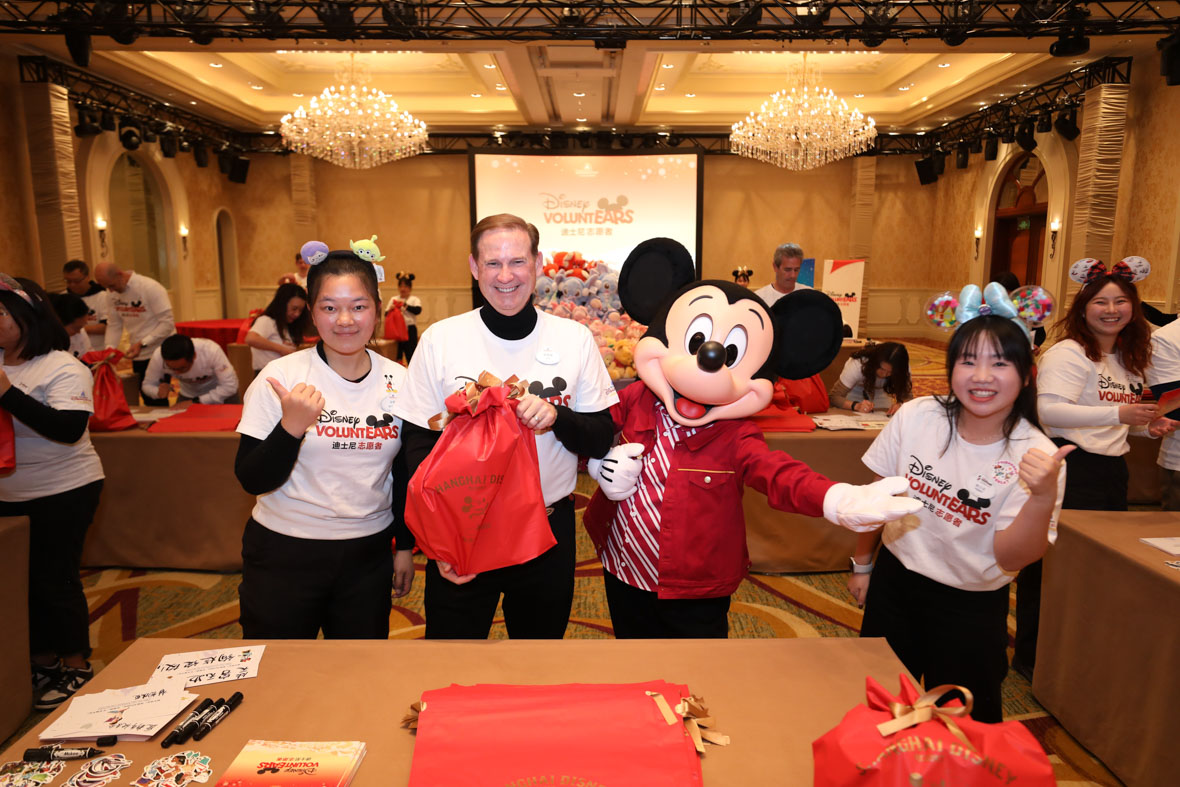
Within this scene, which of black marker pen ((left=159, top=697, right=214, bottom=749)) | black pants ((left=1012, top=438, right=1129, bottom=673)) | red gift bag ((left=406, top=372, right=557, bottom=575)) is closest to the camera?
black marker pen ((left=159, top=697, right=214, bottom=749))

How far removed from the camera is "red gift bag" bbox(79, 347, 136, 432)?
11.5 feet

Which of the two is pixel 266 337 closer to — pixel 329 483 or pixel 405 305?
pixel 329 483

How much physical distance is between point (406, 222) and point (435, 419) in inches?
511

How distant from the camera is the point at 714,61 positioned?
10289 millimetres

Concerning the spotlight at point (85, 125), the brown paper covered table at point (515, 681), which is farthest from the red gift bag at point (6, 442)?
the spotlight at point (85, 125)

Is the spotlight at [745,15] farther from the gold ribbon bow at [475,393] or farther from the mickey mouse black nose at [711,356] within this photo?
the gold ribbon bow at [475,393]

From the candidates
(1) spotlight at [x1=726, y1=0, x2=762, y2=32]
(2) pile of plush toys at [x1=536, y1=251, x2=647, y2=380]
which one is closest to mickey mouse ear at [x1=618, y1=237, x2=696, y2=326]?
(2) pile of plush toys at [x1=536, y1=251, x2=647, y2=380]

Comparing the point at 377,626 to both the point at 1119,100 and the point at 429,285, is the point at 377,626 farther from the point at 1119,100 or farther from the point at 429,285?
the point at 429,285

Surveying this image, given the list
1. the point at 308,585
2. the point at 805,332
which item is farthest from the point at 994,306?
the point at 308,585

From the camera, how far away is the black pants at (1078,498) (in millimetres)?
2768

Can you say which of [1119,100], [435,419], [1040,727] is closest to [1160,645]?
[1040,727]

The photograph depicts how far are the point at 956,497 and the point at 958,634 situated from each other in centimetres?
35

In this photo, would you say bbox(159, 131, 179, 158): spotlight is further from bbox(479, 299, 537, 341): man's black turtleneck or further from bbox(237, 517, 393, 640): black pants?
bbox(479, 299, 537, 341): man's black turtleneck

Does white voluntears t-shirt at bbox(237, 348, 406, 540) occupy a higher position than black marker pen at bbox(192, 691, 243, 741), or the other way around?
white voluntears t-shirt at bbox(237, 348, 406, 540)
